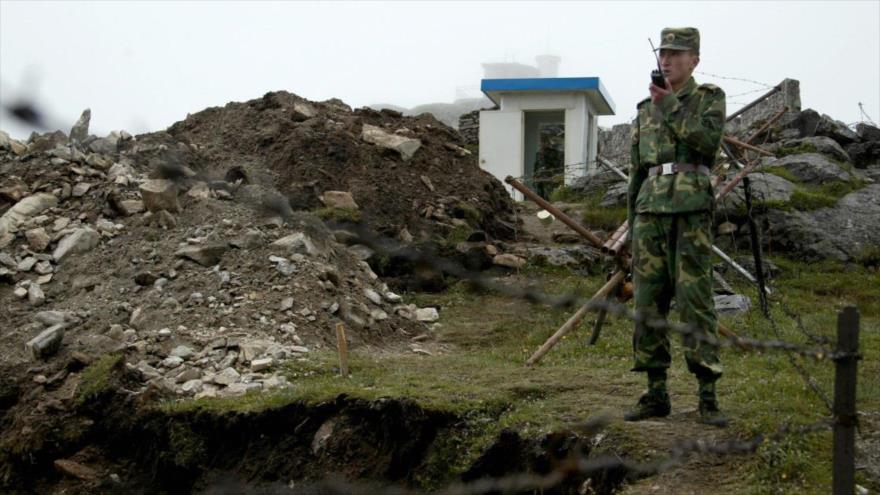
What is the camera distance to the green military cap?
602 cm

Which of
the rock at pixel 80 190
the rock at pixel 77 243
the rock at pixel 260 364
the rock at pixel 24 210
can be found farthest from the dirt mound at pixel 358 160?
the rock at pixel 260 364

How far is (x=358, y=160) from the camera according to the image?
639 inches

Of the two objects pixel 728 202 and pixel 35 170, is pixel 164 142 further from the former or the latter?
pixel 728 202

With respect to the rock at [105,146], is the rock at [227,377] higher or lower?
lower

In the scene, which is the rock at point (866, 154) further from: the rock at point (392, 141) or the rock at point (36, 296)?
the rock at point (36, 296)

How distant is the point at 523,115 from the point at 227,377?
14875 mm

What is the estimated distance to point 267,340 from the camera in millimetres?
10211

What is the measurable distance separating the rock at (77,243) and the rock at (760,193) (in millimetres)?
9699

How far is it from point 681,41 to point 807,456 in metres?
Result: 2.41

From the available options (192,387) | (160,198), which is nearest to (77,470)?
(192,387)

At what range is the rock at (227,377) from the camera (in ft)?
30.3

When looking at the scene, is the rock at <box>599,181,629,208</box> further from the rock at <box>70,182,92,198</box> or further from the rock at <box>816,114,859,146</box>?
the rock at <box>70,182,92,198</box>


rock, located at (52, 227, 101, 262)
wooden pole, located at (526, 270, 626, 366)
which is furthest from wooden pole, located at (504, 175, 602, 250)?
rock, located at (52, 227, 101, 262)

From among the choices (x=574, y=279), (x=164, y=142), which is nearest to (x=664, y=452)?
(x=574, y=279)
